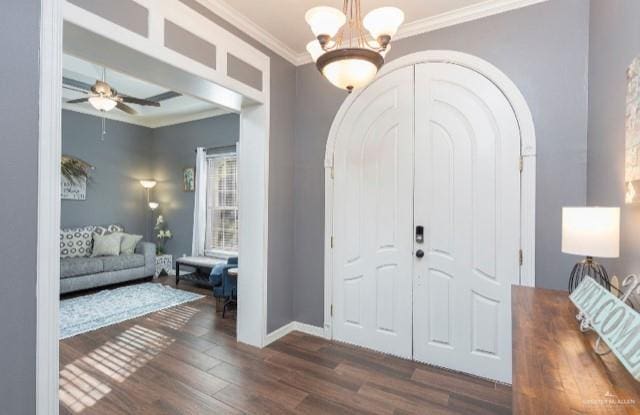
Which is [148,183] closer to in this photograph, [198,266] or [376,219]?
[198,266]

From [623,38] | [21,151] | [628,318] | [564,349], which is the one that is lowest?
[564,349]

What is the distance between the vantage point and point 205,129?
235 inches

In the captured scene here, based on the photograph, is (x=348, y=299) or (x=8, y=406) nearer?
(x=8, y=406)

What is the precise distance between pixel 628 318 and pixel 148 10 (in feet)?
9.35

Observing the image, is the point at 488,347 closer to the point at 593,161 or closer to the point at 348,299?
the point at 348,299

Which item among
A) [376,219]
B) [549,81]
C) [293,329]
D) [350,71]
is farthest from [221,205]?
[549,81]

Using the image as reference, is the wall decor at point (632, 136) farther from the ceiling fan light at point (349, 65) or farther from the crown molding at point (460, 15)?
the crown molding at point (460, 15)

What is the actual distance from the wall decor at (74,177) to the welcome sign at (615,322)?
700 cm

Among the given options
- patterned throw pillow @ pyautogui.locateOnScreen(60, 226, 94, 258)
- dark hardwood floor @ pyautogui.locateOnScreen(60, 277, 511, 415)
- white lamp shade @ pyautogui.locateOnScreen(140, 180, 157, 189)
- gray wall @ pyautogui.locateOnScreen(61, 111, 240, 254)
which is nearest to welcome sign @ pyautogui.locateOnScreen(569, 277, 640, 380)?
dark hardwood floor @ pyautogui.locateOnScreen(60, 277, 511, 415)

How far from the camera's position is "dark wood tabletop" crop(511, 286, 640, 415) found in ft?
2.59

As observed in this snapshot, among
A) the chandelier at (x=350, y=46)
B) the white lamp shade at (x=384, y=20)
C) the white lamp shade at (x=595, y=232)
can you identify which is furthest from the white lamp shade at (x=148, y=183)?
the white lamp shade at (x=595, y=232)

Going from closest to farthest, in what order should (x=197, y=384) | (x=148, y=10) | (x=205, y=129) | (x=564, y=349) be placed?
(x=564, y=349) → (x=148, y=10) → (x=197, y=384) → (x=205, y=129)

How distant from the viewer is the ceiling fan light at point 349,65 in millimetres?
1590

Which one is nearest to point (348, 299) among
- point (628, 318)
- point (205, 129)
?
point (628, 318)
